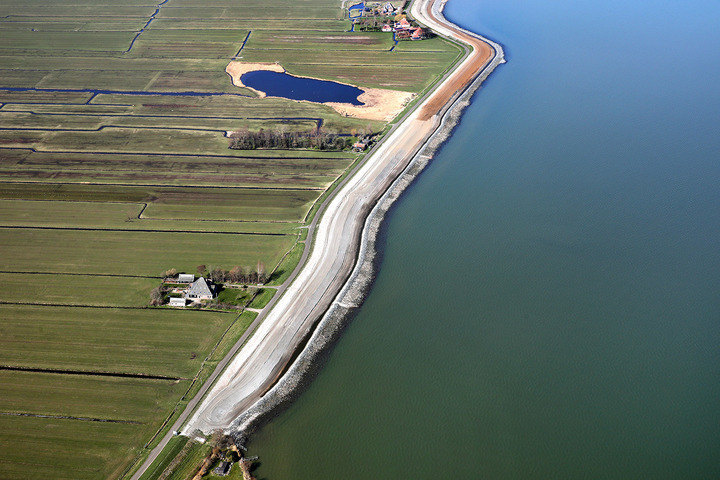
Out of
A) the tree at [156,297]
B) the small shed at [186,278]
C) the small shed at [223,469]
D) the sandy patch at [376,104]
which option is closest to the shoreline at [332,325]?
the small shed at [223,469]

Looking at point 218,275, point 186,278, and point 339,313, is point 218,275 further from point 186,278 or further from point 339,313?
point 339,313

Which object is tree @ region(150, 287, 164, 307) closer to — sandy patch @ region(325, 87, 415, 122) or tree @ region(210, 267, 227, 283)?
tree @ region(210, 267, 227, 283)

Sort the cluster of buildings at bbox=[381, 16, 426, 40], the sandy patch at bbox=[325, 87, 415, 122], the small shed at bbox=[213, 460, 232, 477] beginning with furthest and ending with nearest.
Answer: the cluster of buildings at bbox=[381, 16, 426, 40], the sandy patch at bbox=[325, 87, 415, 122], the small shed at bbox=[213, 460, 232, 477]

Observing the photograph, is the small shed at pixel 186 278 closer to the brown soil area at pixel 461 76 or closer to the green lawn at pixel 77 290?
the green lawn at pixel 77 290

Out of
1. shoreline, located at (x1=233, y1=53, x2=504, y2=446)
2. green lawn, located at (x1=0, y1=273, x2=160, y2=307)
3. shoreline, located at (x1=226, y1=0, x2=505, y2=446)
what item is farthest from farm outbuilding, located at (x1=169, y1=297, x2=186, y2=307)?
shoreline, located at (x1=233, y1=53, x2=504, y2=446)

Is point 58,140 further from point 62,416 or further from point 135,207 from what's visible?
point 62,416

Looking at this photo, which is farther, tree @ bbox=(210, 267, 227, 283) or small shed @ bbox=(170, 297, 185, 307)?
tree @ bbox=(210, 267, 227, 283)
